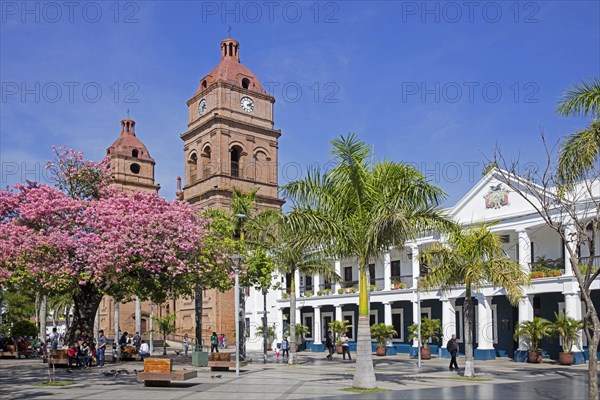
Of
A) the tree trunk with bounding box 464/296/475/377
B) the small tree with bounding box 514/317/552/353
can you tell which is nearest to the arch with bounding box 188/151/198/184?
the small tree with bounding box 514/317/552/353

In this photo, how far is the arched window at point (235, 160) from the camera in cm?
5797

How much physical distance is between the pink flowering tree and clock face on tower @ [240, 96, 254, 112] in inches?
1138

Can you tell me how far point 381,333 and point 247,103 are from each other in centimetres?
2671

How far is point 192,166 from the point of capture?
6078cm

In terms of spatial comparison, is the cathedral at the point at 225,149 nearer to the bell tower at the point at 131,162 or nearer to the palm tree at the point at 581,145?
the bell tower at the point at 131,162

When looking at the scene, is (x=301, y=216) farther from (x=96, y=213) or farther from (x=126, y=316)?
(x=126, y=316)

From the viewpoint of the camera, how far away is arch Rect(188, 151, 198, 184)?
2370 inches

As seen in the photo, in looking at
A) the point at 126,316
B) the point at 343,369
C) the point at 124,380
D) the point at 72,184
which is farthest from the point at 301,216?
the point at 126,316

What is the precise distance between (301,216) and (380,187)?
2.32 meters

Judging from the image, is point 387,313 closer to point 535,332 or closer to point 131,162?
point 535,332

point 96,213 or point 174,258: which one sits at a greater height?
point 96,213

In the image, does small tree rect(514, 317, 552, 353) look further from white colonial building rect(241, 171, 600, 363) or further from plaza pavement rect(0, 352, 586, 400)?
plaza pavement rect(0, 352, 586, 400)

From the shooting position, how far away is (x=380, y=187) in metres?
19.3

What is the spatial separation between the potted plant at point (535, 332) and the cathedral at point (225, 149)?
27211 mm
